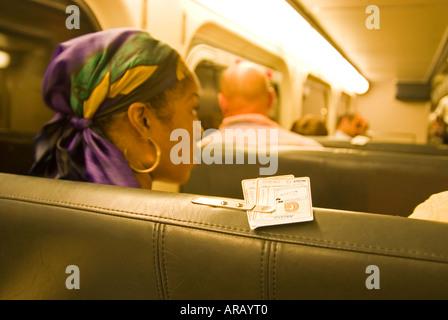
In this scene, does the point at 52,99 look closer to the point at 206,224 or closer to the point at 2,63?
the point at 206,224

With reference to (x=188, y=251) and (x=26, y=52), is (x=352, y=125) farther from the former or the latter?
(x=188, y=251)

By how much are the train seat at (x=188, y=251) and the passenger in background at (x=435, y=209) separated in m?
0.12

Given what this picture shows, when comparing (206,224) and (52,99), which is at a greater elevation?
(52,99)

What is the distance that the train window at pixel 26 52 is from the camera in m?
1.59

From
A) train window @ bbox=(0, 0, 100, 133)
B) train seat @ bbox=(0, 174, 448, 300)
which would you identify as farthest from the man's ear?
train window @ bbox=(0, 0, 100, 133)

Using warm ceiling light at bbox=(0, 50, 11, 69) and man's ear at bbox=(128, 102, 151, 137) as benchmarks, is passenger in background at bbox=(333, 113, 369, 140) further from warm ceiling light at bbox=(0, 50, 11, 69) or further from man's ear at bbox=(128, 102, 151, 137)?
man's ear at bbox=(128, 102, 151, 137)

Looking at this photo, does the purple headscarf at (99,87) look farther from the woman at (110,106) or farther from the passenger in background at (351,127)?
the passenger in background at (351,127)

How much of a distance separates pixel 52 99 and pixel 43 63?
863mm

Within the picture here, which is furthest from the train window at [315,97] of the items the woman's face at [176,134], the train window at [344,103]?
the woman's face at [176,134]

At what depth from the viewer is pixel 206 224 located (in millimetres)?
620

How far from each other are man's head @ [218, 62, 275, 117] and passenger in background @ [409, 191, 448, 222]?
1952 mm

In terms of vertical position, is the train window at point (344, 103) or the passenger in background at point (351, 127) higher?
the train window at point (344, 103)

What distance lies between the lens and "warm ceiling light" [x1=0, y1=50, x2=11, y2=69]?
159cm
